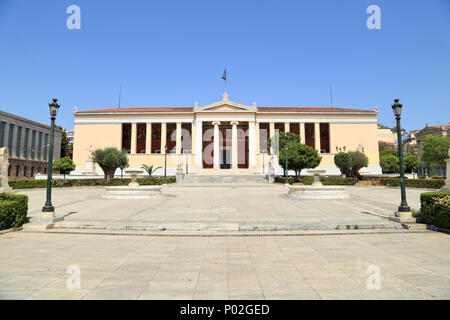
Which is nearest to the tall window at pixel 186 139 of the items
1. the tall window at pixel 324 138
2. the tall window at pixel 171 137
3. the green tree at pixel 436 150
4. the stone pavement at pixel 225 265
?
the tall window at pixel 171 137

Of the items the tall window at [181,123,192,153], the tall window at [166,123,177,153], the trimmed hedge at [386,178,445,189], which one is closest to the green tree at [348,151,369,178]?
the trimmed hedge at [386,178,445,189]

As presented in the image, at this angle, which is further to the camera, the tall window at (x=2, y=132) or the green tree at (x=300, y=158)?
the tall window at (x=2, y=132)

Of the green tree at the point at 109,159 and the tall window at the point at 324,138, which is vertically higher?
the tall window at the point at 324,138

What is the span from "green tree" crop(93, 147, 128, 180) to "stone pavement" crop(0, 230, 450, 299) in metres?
26.4

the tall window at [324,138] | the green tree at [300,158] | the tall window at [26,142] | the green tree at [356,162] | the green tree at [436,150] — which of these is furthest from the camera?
the tall window at [26,142]

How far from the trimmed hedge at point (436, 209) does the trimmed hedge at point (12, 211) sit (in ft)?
43.5

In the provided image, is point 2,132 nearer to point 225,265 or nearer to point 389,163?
point 225,265

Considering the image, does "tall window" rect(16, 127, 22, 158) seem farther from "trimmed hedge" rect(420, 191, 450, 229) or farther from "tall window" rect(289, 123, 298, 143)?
"trimmed hedge" rect(420, 191, 450, 229)

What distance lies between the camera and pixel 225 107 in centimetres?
4959

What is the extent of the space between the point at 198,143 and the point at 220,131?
6.76 metres

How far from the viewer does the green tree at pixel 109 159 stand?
31.9m

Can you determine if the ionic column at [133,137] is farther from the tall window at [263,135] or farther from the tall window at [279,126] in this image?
the tall window at [279,126]

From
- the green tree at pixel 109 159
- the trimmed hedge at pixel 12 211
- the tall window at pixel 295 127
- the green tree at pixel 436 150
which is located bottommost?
the trimmed hedge at pixel 12 211

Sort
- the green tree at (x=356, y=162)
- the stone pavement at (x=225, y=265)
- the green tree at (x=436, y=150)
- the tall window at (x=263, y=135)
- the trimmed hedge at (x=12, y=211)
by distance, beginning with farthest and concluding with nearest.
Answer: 1. the tall window at (x=263, y=135)
2. the green tree at (x=436, y=150)
3. the green tree at (x=356, y=162)
4. the trimmed hedge at (x=12, y=211)
5. the stone pavement at (x=225, y=265)
